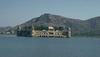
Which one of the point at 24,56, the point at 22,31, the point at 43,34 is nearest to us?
the point at 24,56

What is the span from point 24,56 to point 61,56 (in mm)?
5221

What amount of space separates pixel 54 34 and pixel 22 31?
18783 mm

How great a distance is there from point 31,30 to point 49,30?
10.1 m

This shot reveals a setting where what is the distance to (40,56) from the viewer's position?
1890 inches

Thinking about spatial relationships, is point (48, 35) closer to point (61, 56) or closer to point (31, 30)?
point (31, 30)

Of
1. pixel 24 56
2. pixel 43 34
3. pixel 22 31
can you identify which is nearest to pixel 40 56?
pixel 24 56

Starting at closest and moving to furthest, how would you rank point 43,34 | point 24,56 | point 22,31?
point 24,56 → point 43,34 → point 22,31

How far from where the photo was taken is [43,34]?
170 m

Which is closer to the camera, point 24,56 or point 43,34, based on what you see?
point 24,56

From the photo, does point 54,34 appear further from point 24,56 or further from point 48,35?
point 24,56

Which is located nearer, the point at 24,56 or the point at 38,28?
the point at 24,56

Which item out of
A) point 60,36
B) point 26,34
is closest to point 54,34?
point 60,36

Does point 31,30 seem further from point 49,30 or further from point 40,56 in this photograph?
point 40,56

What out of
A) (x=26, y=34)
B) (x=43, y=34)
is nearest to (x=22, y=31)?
(x=26, y=34)
